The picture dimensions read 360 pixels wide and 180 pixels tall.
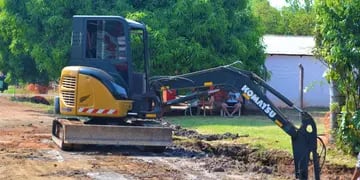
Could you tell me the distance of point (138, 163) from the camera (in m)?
16.4

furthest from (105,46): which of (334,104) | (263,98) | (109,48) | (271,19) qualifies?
(271,19)

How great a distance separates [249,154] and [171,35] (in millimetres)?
14464

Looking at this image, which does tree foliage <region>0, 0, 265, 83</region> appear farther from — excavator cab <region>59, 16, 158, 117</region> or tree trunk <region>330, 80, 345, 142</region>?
tree trunk <region>330, 80, 345, 142</region>

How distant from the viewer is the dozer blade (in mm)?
17828

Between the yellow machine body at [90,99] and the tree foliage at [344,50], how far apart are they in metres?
4.98

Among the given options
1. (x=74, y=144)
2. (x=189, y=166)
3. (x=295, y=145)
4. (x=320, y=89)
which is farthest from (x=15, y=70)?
(x=295, y=145)

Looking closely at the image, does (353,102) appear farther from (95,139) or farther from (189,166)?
(95,139)

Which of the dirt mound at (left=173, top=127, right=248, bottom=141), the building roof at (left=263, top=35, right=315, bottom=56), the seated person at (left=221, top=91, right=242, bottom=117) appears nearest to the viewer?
the dirt mound at (left=173, top=127, right=248, bottom=141)

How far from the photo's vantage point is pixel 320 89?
44.1m

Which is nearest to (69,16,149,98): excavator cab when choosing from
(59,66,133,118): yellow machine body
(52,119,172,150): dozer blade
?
(59,66,133,118): yellow machine body

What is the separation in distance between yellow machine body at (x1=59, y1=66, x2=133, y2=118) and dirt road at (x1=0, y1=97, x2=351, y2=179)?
1.00 metres

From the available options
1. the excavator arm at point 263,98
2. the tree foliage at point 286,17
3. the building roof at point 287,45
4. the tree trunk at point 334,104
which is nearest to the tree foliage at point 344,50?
the tree trunk at point 334,104

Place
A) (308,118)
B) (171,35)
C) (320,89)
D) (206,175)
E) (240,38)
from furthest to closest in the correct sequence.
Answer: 1. (320,89)
2. (240,38)
3. (171,35)
4. (206,175)
5. (308,118)

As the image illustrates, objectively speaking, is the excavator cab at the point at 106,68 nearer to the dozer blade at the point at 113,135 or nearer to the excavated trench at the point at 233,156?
the dozer blade at the point at 113,135
